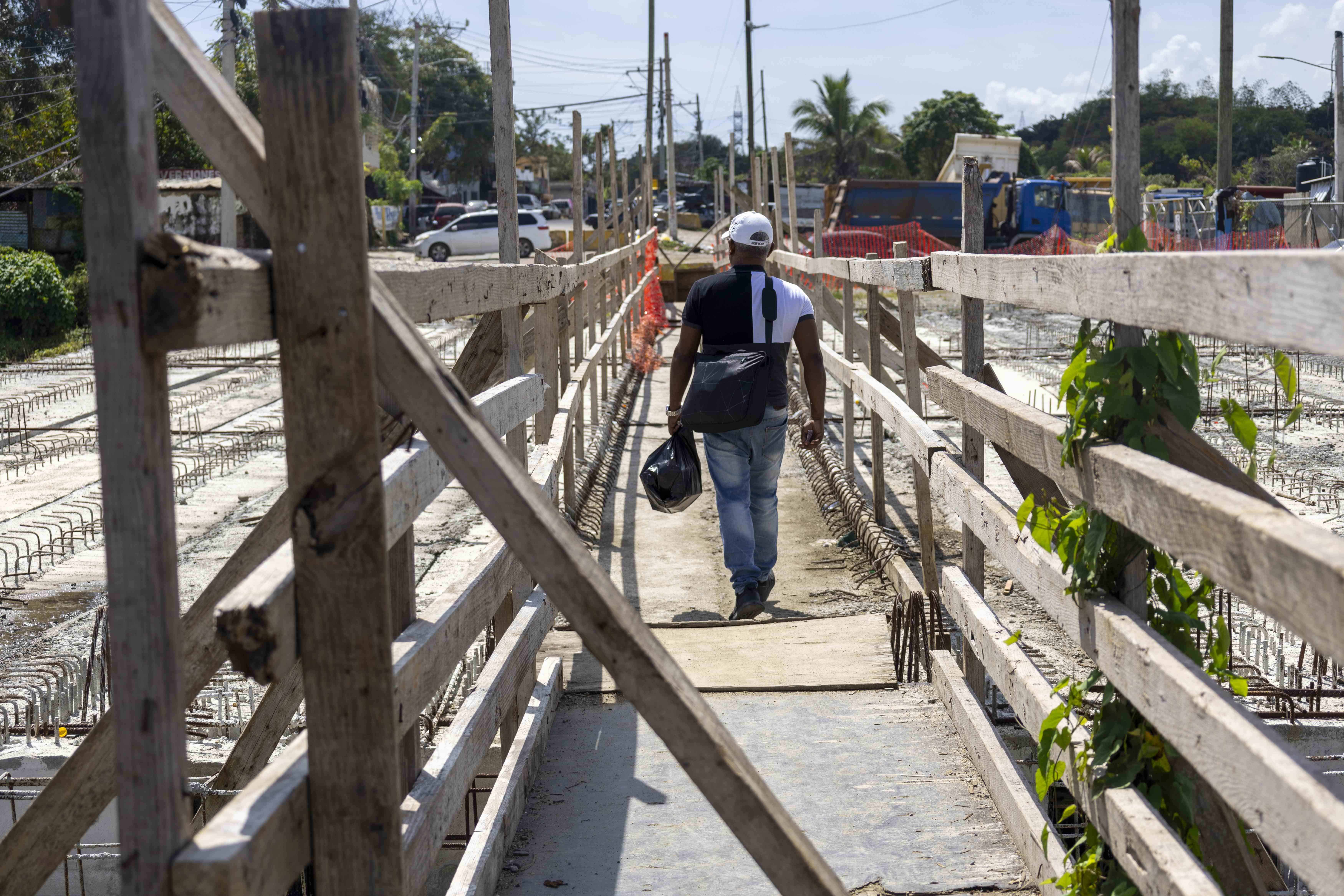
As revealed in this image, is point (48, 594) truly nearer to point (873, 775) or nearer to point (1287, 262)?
point (873, 775)

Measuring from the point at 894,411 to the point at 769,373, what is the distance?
64 centimetres

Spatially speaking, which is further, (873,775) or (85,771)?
(873,775)

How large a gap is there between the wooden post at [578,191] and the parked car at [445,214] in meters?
37.4

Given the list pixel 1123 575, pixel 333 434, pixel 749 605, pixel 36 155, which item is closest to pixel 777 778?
pixel 1123 575

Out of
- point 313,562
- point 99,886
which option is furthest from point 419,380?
point 99,886

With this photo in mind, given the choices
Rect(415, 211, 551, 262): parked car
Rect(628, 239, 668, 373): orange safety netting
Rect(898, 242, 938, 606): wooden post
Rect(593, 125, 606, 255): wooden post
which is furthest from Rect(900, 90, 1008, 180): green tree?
Rect(898, 242, 938, 606): wooden post

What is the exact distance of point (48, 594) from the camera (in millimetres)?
7723

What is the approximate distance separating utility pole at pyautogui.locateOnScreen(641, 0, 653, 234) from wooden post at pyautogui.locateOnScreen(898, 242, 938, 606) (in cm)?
1703

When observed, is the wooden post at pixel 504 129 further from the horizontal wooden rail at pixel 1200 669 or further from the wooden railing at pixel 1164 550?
the horizontal wooden rail at pixel 1200 669

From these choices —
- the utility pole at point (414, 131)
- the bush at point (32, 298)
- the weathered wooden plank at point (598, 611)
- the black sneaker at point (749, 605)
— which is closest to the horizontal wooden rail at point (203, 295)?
the weathered wooden plank at point (598, 611)

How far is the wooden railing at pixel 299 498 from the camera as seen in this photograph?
157 centimetres

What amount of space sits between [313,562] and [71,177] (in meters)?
36.2

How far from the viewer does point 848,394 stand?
9.38 metres

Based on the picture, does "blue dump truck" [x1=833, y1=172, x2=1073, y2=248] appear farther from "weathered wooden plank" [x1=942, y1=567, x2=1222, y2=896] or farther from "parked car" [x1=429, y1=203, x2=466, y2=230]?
"weathered wooden plank" [x1=942, y1=567, x2=1222, y2=896]
